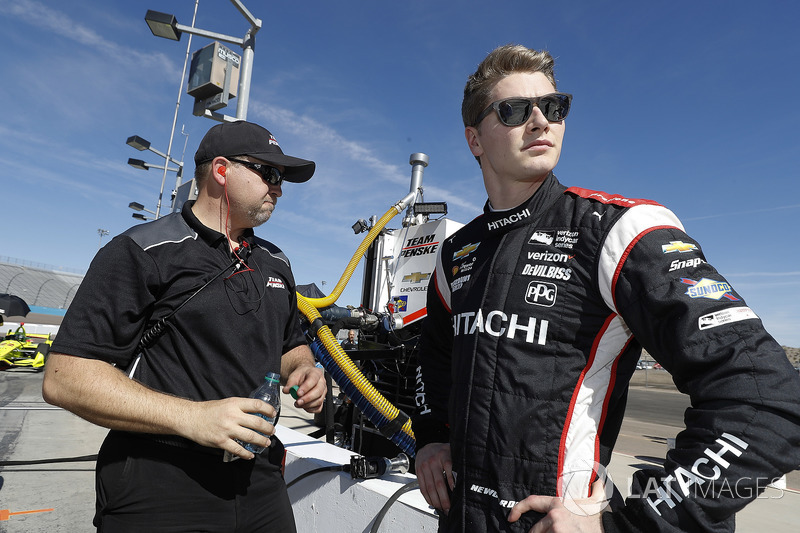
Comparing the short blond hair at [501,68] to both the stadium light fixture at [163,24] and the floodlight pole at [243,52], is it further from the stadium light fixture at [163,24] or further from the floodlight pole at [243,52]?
the stadium light fixture at [163,24]

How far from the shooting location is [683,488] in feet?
2.92

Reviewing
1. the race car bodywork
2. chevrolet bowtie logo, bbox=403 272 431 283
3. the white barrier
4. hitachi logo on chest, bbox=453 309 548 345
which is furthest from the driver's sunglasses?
the race car bodywork

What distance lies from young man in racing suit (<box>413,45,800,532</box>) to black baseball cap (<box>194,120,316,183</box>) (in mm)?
941

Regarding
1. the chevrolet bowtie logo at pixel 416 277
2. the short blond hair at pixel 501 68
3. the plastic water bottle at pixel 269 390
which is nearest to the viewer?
the short blond hair at pixel 501 68

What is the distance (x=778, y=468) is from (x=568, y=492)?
1.52 feet

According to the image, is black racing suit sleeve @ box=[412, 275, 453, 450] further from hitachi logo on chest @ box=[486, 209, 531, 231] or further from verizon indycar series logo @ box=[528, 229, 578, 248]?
verizon indycar series logo @ box=[528, 229, 578, 248]

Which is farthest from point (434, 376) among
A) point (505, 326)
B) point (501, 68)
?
point (501, 68)

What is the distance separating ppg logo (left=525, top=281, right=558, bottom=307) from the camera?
1.27 metres

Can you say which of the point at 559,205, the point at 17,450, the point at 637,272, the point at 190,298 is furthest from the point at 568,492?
the point at 17,450

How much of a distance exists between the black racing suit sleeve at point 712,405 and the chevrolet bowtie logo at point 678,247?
0.02 m

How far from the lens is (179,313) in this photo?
1823mm

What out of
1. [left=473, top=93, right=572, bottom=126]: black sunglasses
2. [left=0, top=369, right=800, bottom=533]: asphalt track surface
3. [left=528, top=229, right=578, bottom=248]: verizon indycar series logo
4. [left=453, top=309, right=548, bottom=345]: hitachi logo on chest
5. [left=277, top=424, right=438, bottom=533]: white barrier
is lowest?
[left=0, top=369, right=800, bottom=533]: asphalt track surface

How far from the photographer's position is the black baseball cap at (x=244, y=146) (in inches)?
85.0

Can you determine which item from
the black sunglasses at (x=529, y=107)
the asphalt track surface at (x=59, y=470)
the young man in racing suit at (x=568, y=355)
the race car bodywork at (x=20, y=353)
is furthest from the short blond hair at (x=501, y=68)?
the race car bodywork at (x=20, y=353)
